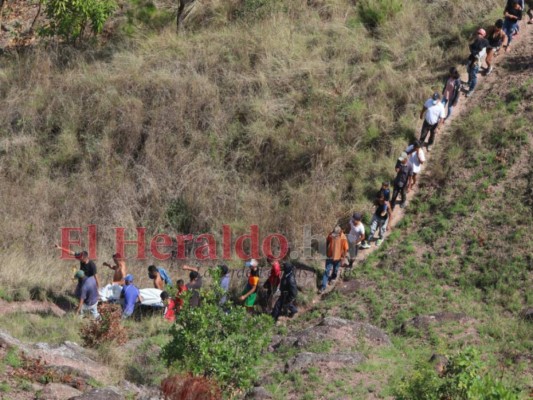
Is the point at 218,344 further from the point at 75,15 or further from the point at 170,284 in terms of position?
the point at 75,15

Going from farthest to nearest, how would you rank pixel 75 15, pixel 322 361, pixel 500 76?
1. pixel 75 15
2. pixel 500 76
3. pixel 322 361

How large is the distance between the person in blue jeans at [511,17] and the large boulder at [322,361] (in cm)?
1017

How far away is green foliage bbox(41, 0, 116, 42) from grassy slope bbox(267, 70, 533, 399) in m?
9.80

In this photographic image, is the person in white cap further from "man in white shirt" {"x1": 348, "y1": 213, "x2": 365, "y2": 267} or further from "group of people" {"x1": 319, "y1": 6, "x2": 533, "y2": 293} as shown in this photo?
"man in white shirt" {"x1": 348, "y1": 213, "x2": 365, "y2": 267}

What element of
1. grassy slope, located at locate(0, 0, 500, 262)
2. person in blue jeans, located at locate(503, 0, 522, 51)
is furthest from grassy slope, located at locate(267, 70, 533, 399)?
person in blue jeans, located at locate(503, 0, 522, 51)

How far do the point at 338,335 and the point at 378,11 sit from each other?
1093cm

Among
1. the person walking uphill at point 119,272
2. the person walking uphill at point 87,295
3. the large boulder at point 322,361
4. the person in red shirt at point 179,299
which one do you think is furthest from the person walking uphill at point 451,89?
the person walking uphill at point 87,295

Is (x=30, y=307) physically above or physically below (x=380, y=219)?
below

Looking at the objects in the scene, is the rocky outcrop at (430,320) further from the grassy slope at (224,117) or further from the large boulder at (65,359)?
the large boulder at (65,359)

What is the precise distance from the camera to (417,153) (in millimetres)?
16328

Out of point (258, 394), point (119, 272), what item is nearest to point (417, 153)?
point (119, 272)

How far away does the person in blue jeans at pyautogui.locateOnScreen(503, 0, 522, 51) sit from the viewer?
19.1 metres

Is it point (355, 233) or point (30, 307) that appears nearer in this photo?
point (30, 307)

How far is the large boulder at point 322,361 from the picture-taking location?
12.0 meters
